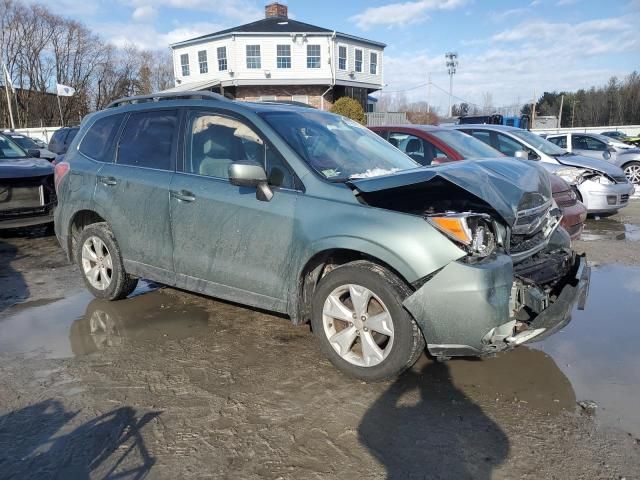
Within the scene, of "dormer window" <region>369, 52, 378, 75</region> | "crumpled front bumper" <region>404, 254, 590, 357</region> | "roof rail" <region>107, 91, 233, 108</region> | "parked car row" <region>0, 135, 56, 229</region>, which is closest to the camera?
"crumpled front bumper" <region>404, 254, 590, 357</region>

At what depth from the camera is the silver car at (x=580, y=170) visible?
911cm

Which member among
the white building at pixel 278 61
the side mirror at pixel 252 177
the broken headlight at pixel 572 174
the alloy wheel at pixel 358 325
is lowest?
the alloy wheel at pixel 358 325

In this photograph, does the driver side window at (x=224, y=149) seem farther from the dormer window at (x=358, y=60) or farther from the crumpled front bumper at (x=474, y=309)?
the dormer window at (x=358, y=60)

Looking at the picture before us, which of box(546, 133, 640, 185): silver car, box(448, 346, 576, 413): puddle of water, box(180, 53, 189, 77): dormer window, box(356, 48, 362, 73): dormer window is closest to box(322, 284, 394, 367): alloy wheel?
box(448, 346, 576, 413): puddle of water

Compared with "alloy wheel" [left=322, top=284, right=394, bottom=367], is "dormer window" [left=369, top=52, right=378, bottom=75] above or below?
above

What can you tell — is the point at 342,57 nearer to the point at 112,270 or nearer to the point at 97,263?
the point at 97,263

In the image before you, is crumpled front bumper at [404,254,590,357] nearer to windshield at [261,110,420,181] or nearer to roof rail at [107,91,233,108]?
windshield at [261,110,420,181]

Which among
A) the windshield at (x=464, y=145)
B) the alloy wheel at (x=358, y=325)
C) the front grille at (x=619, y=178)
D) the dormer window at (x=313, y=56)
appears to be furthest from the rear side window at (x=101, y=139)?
the dormer window at (x=313, y=56)

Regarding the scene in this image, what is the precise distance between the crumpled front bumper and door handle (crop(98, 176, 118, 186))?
10.2 feet

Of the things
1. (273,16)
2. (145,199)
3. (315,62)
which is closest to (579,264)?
(145,199)

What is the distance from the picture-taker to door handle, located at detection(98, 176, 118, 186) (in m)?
4.79

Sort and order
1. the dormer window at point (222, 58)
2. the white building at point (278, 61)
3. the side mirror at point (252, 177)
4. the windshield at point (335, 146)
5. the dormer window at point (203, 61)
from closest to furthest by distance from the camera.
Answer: the side mirror at point (252, 177), the windshield at point (335, 146), the white building at point (278, 61), the dormer window at point (222, 58), the dormer window at point (203, 61)

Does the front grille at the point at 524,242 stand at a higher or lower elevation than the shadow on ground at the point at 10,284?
higher

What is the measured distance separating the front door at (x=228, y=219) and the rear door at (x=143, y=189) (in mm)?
→ 156
